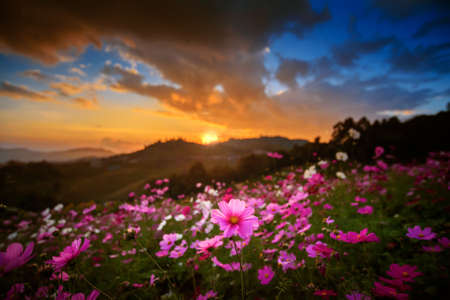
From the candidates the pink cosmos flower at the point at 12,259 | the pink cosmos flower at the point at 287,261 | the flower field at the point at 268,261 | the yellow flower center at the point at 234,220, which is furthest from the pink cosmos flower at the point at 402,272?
the pink cosmos flower at the point at 12,259

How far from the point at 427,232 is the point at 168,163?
1867cm

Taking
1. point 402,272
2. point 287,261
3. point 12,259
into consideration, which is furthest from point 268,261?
point 12,259

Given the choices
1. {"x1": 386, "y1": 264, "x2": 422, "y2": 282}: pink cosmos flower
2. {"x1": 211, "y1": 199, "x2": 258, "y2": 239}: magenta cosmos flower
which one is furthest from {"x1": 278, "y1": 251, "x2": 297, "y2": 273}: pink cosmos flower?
{"x1": 211, "y1": 199, "x2": 258, "y2": 239}: magenta cosmos flower

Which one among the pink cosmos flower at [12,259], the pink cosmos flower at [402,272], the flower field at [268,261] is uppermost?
the pink cosmos flower at [12,259]

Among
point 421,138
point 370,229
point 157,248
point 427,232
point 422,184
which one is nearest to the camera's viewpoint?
point 427,232

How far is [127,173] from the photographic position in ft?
61.8

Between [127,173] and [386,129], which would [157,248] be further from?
[127,173]

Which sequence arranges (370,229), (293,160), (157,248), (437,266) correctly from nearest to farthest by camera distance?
(437,266), (370,229), (157,248), (293,160)

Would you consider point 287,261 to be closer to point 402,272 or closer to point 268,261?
point 268,261

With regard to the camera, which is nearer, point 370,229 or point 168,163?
point 370,229

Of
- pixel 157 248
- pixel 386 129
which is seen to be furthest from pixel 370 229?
pixel 386 129

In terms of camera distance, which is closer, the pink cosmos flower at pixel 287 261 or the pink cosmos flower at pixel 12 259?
the pink cosmos flower at pixel 12 259

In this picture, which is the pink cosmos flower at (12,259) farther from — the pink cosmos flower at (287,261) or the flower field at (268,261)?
the pink cosmos flower at (287,261)

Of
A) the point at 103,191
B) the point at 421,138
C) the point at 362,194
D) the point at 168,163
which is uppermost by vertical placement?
the point at 421,138
